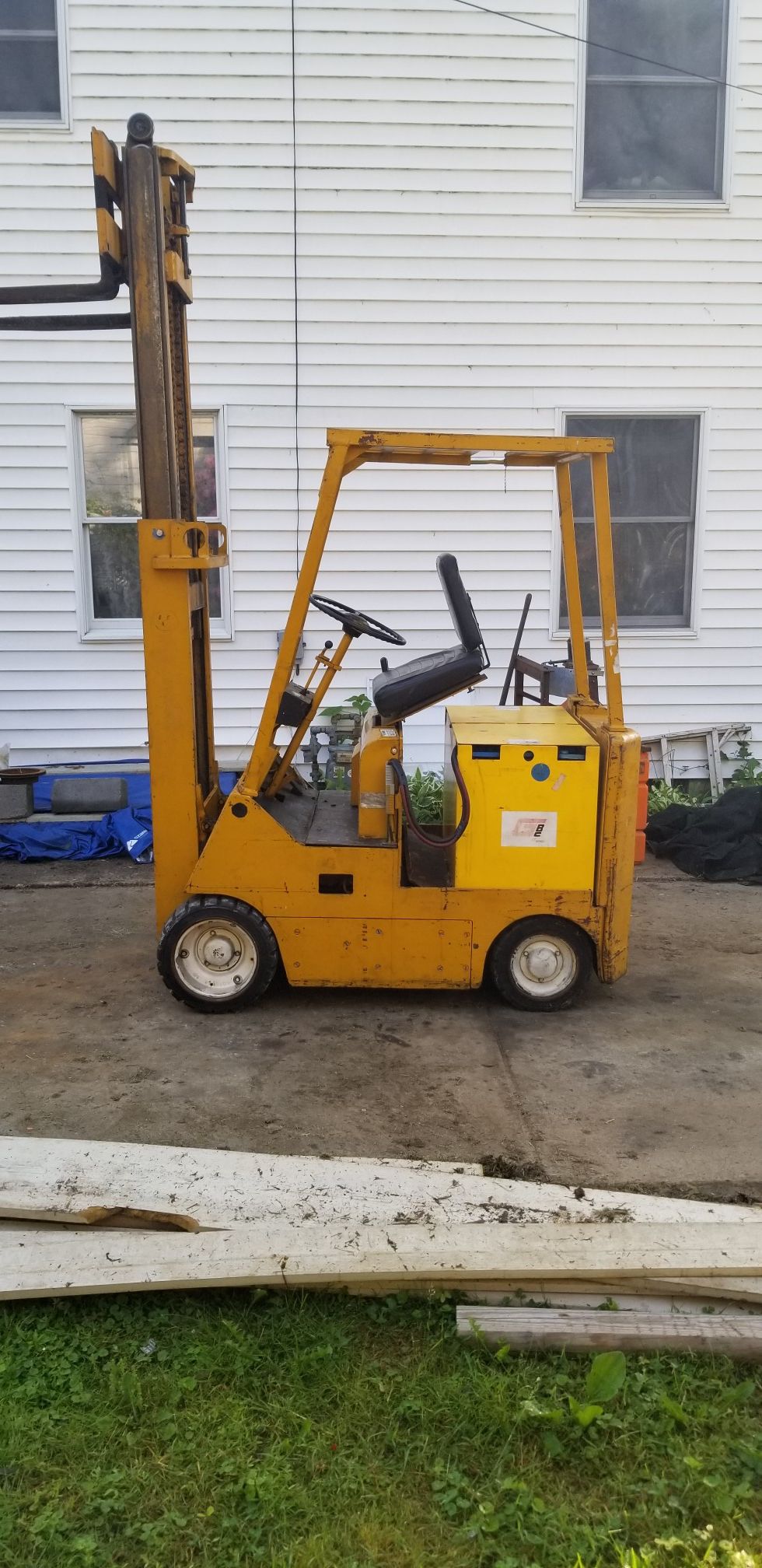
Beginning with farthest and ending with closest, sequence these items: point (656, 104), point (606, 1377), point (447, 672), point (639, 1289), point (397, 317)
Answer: point (656, 104), point (397, 317), point (447, 672), point (639, 1289), point (606, 1377)

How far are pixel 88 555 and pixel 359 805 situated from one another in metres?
4.07

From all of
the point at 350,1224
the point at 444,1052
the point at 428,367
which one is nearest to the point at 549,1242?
the point at 350,1224

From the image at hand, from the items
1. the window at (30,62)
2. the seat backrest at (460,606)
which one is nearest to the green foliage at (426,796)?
the seat backrest at (460,606)

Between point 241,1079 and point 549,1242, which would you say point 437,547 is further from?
point 549,1242

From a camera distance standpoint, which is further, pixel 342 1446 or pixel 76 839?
pixel 76 839

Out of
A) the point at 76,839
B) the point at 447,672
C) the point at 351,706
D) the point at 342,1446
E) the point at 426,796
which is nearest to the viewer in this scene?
the point at 342,1446

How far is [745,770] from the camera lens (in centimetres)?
847

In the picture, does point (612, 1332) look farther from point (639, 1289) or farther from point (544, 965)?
point (544, 965)

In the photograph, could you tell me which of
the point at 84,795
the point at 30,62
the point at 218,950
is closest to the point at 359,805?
the point at 218,950

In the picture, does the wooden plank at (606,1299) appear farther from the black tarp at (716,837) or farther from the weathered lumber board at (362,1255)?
the black tarp at (716,837)

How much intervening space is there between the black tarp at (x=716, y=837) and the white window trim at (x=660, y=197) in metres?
4.09

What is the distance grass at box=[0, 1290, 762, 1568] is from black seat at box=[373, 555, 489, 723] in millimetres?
2559

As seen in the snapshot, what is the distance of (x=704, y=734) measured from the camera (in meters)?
8.59

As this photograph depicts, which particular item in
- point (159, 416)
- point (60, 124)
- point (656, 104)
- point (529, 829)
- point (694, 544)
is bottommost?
point (529, 829)
